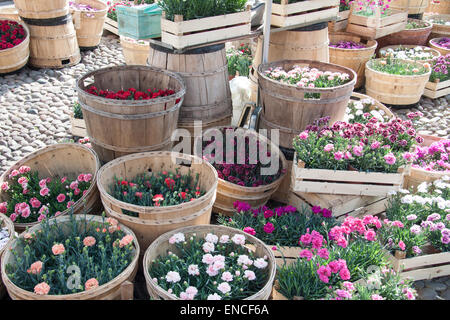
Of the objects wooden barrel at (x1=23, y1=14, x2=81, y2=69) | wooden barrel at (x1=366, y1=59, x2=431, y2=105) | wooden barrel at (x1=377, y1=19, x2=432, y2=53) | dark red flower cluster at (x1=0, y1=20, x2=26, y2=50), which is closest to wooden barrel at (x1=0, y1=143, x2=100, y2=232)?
dark red flower cluster at (x1=0, y1=20, x2=26, y2=50)

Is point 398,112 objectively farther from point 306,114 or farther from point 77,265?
point 77,265

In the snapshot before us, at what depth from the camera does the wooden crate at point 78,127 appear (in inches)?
205

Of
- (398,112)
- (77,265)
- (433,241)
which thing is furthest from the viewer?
(398,112)

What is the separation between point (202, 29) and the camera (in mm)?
3934

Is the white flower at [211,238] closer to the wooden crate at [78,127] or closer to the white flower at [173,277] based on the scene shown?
the white flower at [173,277]

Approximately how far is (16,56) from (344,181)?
5.44 m

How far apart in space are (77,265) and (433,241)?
270cm

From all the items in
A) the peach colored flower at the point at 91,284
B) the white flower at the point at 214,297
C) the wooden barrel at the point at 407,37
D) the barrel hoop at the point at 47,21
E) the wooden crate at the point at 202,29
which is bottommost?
the white flower at the point at 214,297

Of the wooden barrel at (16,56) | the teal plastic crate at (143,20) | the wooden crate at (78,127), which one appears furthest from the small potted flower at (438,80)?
the wooden barrel at (16,56)

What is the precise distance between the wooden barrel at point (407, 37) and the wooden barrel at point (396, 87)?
4.97ft

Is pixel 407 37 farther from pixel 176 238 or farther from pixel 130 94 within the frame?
pixel 176 238

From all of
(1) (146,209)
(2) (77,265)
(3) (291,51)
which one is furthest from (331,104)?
(2) (77,265)

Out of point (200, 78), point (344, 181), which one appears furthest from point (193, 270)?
point (200, 78)

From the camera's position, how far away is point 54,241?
293cm
